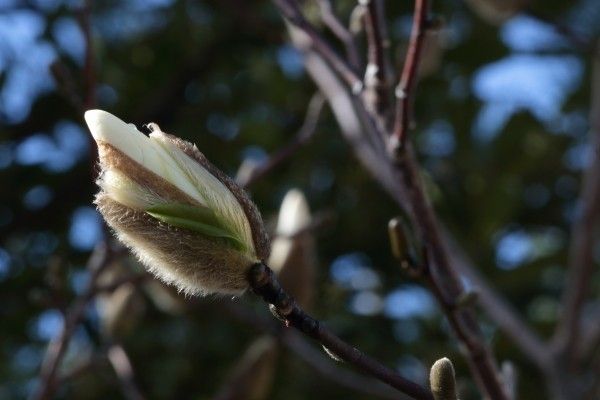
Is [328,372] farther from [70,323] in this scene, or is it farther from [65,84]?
[65,84]

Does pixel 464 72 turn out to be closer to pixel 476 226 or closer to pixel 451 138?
pixel 451 138

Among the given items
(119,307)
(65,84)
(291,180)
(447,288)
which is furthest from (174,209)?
(291,180)

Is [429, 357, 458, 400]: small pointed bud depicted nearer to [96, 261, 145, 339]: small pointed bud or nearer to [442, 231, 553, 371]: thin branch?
[442, 231, 553, 371]: thin branch

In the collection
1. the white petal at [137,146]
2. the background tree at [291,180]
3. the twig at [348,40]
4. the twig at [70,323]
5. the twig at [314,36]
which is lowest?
the background tree at [291,180]

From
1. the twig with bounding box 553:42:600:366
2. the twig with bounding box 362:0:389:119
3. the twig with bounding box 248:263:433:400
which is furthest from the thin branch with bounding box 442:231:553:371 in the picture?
the twig with bounding box 248:263:433:400

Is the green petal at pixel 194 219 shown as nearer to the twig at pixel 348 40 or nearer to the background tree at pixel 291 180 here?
the twig at pixel 348 40

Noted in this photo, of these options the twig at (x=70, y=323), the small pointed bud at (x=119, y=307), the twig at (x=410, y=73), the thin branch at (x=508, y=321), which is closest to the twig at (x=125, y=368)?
the small pointed bud at (x=119, y=307)

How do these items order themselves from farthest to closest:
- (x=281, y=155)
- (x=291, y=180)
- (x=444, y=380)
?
(x=291, y=180), (x=281, y=155), (x=444, y=380)
